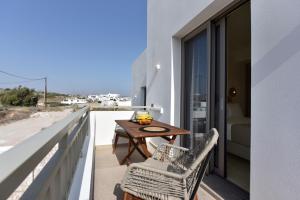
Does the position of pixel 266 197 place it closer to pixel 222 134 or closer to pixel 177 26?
pixel 222 134

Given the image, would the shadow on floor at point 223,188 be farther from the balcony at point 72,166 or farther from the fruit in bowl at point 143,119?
the fruit in bowl at point 143,119

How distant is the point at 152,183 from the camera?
4.99 ft

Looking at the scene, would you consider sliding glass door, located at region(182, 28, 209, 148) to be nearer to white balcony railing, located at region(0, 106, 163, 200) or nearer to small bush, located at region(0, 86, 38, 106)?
white balcony railing, located at region(0, 106, 163, 200)

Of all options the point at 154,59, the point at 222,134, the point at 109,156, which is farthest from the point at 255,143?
the point at 154,59

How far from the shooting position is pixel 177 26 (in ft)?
11.0

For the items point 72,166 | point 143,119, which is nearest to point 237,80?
point 143,119

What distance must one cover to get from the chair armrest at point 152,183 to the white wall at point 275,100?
2.51ft

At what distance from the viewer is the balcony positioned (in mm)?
493

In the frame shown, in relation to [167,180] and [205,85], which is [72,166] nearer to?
[167,180]

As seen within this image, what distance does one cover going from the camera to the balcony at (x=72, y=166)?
1.62 feet

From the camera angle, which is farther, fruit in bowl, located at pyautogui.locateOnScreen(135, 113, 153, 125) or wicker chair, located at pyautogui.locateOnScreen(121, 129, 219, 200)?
fruit in bowl, located at pyautogui.locateOnScreen(135, 113, 153, 125)

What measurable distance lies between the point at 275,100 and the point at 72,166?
1.78 meters

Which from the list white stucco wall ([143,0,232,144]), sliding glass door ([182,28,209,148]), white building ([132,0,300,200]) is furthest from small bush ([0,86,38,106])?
sliding glass door ([182,28,209,148])

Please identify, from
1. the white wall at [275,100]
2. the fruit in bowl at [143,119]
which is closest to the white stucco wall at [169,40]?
the fruit in bowl at [143,119]
